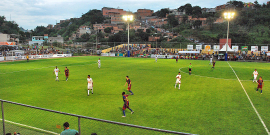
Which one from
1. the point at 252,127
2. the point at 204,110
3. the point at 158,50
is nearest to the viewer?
the point at 252,127

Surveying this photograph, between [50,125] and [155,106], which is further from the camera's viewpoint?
[155,106]

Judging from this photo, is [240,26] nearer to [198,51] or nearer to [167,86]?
[198,51]

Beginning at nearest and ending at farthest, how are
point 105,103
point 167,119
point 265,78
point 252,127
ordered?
point 252,127
point 167,119
point 105,103
point 265,78

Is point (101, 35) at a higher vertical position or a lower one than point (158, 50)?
higher

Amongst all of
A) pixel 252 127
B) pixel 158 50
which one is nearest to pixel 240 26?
pixel 158 50

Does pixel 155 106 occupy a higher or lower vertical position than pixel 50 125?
higher

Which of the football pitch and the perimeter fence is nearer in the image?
the perimeter fence

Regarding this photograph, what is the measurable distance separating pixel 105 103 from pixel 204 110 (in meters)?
7.00

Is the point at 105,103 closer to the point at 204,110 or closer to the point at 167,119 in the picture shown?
the point at 167,119

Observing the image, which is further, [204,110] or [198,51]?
[198,51]

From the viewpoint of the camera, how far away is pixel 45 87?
19.3 m

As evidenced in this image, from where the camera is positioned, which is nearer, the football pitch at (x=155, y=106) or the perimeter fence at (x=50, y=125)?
the perimeter fence at (x=50, y=125)

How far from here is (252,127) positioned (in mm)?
9789

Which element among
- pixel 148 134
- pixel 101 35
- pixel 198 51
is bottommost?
pixel 148 134
